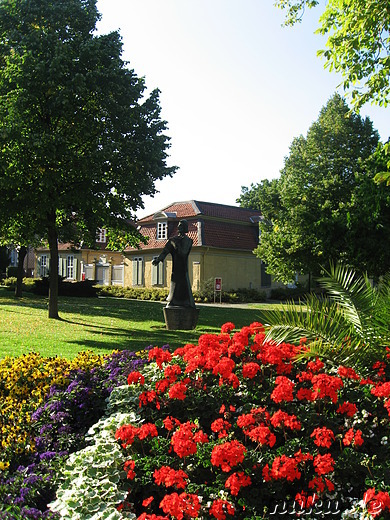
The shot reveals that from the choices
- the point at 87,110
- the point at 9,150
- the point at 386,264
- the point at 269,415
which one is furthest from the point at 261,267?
the point at 269,415

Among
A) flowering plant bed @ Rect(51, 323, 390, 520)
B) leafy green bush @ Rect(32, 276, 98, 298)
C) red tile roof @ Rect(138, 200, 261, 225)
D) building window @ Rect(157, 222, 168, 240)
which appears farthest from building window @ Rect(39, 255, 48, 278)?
flowering plant bed @ Rect(51, 323, 390, 520)

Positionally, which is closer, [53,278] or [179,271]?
[179,271]

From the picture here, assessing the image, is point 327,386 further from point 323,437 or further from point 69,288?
point 69,288

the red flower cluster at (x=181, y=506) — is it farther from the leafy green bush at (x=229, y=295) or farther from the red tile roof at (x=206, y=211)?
the red tile roof at (x=206, y=211)

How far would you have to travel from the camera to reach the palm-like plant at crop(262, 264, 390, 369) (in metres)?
4.98

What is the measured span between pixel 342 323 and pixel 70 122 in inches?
536

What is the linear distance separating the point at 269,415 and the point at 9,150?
13.1 metres

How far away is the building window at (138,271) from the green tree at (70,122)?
18.7 metres

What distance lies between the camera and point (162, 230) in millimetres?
36469

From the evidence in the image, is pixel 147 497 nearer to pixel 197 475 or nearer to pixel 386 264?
pixel 197 475

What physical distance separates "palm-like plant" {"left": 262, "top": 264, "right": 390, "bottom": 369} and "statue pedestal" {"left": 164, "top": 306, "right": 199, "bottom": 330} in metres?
8.68

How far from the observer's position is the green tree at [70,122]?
14977 millimetres

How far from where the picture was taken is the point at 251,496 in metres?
3.14

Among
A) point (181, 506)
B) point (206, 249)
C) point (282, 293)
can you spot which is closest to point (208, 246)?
point (206, 249)
